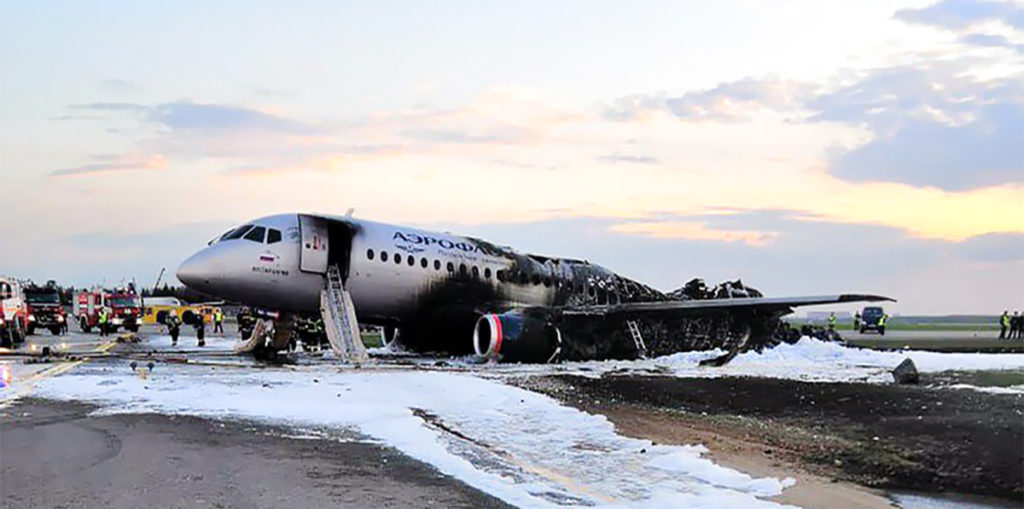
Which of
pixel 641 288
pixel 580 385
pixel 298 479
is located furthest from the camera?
pixel 641 288

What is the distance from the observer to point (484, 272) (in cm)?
2745

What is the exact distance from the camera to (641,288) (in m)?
32.7

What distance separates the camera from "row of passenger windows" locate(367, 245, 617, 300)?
82.2 feet

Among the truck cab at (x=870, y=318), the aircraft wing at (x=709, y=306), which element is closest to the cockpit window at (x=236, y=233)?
the aircraft wing at (x=709, y=306)

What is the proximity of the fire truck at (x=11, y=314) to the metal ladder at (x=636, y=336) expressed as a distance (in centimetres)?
2043

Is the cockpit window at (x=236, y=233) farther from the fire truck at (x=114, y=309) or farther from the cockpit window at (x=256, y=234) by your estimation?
the fire truck at (x=114, y=309)

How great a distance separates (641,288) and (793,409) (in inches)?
746

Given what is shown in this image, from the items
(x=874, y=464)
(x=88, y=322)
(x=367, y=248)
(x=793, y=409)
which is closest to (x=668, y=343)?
(x=367, y=248)

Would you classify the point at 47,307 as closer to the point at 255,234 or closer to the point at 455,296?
the point at 255,234

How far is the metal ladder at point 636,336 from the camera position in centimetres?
2664

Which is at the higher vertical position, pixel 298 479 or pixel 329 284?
pixel 329 284

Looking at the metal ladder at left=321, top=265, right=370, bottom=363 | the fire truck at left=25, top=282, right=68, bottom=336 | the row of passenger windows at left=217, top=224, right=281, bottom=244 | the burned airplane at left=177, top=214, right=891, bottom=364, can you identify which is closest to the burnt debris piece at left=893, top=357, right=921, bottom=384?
the burned airplane at left=177, top=214, right=891, bottom=364

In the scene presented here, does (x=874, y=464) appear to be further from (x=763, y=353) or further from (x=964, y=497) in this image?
(x=763, y=353)

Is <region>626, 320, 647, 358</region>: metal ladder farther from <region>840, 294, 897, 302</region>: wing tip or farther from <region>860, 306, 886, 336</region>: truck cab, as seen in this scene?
<region>860, 306, 886, 336</region>: truck cab
